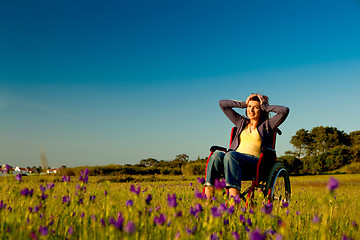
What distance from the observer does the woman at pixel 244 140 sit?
393 cm

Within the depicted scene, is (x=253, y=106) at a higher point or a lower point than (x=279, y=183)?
higher

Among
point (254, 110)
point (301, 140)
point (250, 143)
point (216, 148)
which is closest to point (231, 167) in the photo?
point (216, 148)

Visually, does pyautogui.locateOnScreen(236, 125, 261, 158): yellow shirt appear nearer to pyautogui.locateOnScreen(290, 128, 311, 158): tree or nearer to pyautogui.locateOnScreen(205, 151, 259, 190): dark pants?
pyautogui.locateOnScreen(205, 151, 259, 190): dark pants

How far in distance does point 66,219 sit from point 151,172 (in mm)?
15897

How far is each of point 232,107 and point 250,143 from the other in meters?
0.85

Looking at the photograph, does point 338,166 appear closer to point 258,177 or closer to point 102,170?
point 102,170

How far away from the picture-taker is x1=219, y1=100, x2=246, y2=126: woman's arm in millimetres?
5153

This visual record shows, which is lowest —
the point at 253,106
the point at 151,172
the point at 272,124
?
the point at 151,172

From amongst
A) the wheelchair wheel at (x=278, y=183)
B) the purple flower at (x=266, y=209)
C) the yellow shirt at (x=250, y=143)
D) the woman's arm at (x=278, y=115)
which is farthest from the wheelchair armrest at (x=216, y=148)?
the purple flower at (x=266, y=209)

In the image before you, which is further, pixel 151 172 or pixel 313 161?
pixel 313 161

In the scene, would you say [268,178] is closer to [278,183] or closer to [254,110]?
[278,183]

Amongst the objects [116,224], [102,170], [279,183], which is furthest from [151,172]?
[116,224]

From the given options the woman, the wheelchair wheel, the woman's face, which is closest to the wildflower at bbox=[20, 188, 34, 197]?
the woman

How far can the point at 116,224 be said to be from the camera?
4.20 ft
